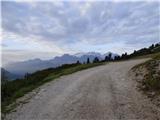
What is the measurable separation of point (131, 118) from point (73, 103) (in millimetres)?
4133

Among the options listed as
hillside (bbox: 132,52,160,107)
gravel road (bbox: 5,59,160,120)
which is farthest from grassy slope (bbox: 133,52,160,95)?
gravel road (bbox: 5,59,160,120)

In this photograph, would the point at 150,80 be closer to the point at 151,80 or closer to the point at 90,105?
the point at 151,80

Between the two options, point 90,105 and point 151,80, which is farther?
point 151,80

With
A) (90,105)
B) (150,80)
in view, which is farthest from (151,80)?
(90,105)

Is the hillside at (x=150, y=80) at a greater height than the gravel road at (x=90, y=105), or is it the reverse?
the hillside at (x=150, y=80)

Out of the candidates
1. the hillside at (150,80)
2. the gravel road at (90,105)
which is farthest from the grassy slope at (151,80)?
the gravel road at (90,105)

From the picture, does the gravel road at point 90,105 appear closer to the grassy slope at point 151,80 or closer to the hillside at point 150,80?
the hillside at point 150,80

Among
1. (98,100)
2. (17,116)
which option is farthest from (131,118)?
(17,116)

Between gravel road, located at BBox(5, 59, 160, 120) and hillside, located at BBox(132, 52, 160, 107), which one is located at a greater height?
hillside, located at BBox(132, 52, 160, 107)

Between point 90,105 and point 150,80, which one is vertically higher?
point 150,80

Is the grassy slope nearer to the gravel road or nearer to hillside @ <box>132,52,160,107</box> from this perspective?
hillside @ <box>132,52,160,107</box>

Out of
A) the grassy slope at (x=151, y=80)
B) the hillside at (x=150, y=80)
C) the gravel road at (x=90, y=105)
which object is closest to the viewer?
the gravel road at (x=90, y=105)

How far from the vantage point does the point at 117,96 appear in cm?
1812

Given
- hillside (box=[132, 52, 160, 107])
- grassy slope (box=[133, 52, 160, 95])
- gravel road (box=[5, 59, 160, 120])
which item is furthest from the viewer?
grassy slope (box=[133, 52, 160, 95])
